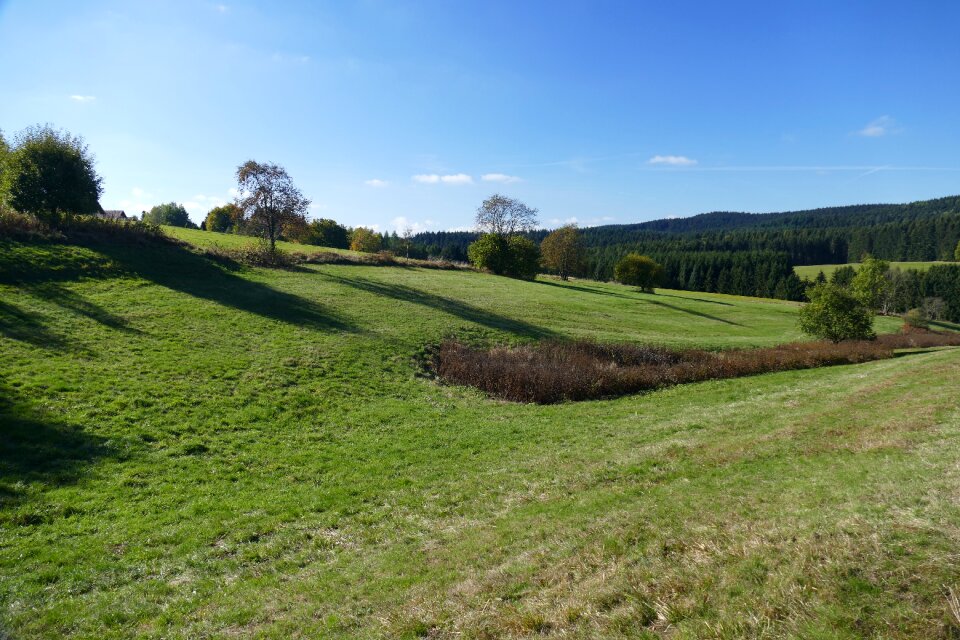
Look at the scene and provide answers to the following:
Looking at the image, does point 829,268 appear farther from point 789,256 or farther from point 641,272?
point 641,272

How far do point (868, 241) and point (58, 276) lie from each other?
19674 centimetres

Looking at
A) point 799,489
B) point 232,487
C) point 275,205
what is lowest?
point 232,487

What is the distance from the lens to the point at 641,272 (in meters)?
83.4

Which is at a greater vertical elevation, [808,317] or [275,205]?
[275,205]

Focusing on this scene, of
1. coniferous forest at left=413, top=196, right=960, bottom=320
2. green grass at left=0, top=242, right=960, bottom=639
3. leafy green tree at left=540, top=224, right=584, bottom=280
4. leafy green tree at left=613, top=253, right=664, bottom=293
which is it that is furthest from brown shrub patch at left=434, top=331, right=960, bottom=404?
coniferous forest at left=413, top=196, right=960, bottom=320

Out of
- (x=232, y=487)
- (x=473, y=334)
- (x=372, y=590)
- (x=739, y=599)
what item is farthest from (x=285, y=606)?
(x=473, y=334)

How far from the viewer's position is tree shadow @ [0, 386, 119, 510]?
10.8 meters

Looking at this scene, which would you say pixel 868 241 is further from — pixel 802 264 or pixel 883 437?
pixel 883 437

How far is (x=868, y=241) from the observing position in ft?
498

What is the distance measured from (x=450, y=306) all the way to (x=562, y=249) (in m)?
69.4

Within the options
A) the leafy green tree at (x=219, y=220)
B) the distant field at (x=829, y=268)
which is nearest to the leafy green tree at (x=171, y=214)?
the leafy green tree at (x=219, y=220)

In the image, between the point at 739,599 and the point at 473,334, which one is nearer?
the point at 739,599

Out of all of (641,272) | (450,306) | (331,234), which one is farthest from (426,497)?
(331,234)

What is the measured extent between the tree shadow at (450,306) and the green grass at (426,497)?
10.9 metres
